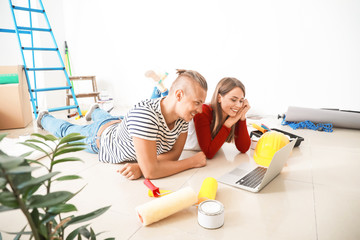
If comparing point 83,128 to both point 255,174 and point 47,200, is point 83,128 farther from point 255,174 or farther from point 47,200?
point 47,200

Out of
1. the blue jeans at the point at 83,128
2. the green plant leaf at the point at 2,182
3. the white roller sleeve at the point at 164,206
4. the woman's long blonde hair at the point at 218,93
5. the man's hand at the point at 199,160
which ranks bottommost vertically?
the man's hand at the point at 199,160

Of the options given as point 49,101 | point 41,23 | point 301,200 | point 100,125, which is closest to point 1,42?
point 41,23

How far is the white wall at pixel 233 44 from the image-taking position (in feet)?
9.52

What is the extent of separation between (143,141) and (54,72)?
144 inches

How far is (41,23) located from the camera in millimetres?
3787

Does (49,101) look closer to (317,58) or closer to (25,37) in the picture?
(25,37)

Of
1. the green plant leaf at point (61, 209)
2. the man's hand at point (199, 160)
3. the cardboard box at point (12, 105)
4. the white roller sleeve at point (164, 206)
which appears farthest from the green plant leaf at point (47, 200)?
the cardboard box at point (12, 105)

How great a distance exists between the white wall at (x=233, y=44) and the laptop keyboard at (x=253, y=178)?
2084 mm

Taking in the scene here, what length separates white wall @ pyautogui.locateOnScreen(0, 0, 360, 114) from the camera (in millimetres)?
2902

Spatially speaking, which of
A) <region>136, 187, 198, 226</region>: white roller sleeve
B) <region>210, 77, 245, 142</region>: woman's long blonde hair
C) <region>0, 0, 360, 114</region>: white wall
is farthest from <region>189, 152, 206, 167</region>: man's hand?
<region>0, 0, 360, 114</region>: white wall

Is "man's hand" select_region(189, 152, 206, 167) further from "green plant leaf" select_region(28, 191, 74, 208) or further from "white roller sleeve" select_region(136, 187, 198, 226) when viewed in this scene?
"green plant leaf" select_region(28, 191, 74, 208)

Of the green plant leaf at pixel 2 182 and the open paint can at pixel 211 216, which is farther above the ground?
the green plant leaf at pixel 2 182

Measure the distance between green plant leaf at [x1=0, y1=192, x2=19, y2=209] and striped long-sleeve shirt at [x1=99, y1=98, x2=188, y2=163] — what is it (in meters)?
0.89

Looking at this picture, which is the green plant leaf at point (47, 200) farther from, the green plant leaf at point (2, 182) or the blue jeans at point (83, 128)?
the blue jeans at point (83, 128)
